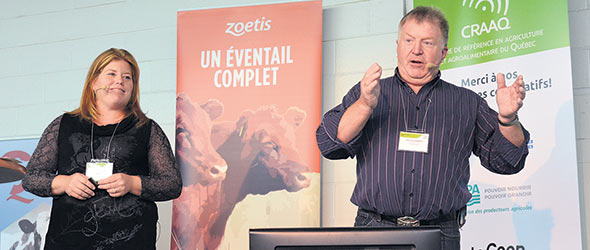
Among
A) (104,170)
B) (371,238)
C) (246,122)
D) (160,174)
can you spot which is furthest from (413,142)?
(246,122)

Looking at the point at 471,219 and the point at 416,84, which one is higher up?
the point at 416,84

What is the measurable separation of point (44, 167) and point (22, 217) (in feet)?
5.48

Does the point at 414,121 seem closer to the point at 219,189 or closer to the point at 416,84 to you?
the point at 416,84

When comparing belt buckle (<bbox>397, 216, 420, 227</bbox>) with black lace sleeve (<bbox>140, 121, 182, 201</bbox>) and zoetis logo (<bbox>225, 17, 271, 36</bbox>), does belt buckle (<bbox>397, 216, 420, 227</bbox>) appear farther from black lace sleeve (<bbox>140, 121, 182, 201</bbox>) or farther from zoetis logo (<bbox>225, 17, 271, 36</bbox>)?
zoetis logo (<bbox>225, 17, 271, 36</bbox>)

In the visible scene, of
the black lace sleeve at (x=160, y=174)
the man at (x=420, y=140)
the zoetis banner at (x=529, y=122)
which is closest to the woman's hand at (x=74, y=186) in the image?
the black lace sleeve at (x=160, y=174)

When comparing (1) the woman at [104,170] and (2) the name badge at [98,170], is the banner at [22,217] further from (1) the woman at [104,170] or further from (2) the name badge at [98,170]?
(2) the name badge at [98,170]

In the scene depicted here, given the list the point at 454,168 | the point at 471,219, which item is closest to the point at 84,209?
the point at 454,168

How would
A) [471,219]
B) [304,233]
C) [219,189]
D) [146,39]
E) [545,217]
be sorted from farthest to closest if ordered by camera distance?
1. [146,39]
2. [219,189]
3. [471,219]
4. [545,217]
5. [304,233]

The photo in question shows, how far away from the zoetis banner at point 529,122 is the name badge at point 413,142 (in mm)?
1210

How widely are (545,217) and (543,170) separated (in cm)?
20

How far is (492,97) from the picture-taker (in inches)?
131

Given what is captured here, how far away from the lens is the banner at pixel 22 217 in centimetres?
400

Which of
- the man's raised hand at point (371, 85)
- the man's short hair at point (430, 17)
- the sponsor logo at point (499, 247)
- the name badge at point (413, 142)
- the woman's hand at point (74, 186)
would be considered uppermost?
the man's short hair at point (430, 17)

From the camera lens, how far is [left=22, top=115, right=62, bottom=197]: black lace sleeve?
2.53m
